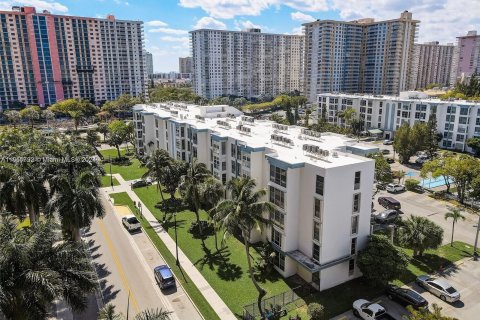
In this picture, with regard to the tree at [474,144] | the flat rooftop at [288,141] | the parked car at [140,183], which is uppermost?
the flat rooftop at [288,141]

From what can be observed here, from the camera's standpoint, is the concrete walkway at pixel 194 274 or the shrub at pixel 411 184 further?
the shrub at pixel 411 184

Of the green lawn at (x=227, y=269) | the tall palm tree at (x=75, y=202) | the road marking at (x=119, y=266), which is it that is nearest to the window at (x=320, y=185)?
the green lawn at (x=227, y=269)

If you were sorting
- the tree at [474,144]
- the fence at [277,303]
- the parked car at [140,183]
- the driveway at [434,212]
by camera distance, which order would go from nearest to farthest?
the fence at [277,303], the driveway at [434,212], the parked car at [140,183], the tree at [474,144]

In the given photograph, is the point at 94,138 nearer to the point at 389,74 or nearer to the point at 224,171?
the point at 224,171

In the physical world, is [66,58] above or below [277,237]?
above

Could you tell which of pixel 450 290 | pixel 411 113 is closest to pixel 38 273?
pixel 450 290

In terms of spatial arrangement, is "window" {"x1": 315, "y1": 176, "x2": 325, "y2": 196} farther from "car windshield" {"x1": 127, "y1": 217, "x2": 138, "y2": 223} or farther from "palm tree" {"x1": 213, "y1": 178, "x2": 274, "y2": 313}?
"car windshield" {"x1": 127, "y1": 217, "x2": 138, "y2": 223}

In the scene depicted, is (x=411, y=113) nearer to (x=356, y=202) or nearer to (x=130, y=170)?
(x=356, y=202)

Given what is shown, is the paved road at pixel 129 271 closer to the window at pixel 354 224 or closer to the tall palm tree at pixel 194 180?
the tall palm tree at pixel 194 180
